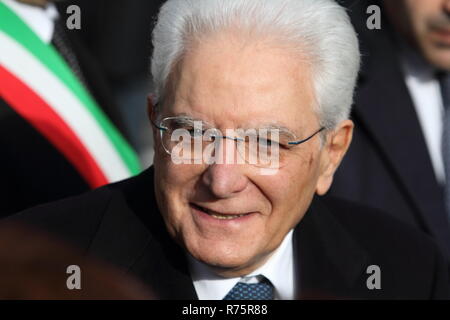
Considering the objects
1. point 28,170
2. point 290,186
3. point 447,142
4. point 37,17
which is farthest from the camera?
point 447,142

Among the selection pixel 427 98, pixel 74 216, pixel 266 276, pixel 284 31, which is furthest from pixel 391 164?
pixel 74 216

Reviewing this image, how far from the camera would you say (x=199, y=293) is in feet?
7.09

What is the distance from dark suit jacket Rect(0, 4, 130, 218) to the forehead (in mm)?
590

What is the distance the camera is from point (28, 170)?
235 centimetres

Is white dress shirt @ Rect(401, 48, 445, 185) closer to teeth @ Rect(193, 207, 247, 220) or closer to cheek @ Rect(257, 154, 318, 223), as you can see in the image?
cheek @ Rect(257, 154, 318, 223)

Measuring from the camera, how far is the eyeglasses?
195cm

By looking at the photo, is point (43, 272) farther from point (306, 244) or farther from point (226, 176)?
point (306, 244)

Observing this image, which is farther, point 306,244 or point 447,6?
point 447,6

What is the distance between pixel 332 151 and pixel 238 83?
0.49m

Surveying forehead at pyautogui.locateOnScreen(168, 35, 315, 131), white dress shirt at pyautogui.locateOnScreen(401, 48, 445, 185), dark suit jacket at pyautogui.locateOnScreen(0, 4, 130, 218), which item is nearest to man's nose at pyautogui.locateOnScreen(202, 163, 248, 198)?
forehead at pyautogui.locateOnScreen(168, 35, 315, 131)
